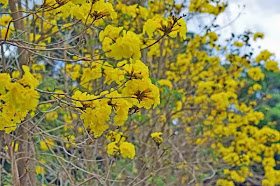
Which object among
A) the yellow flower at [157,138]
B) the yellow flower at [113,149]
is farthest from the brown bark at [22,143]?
the yellow flower at [157,138]

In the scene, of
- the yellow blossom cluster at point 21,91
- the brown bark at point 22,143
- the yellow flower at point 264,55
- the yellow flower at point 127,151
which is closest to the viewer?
the yellow blossom cluster at point 21,91

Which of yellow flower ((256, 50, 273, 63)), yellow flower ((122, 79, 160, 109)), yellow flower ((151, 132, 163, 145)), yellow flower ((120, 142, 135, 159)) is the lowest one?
yellow flower ((120, 142, 135, 159))

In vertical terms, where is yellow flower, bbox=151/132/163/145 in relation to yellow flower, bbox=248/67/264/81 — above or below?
below

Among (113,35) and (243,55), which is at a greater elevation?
(243,55)

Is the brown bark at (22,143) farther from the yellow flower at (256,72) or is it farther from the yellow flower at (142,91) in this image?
the yellow flower at (256,72)

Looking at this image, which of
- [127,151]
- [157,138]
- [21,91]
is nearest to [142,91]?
[21,91]

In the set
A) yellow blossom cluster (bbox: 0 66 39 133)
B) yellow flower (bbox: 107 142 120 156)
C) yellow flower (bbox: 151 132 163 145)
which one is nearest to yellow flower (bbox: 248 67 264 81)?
yellow flower (bbox: 151 132 163 145)

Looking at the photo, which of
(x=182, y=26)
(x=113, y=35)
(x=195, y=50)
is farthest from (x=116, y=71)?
(x=195, y=50)

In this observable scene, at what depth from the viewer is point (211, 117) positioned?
162 inches

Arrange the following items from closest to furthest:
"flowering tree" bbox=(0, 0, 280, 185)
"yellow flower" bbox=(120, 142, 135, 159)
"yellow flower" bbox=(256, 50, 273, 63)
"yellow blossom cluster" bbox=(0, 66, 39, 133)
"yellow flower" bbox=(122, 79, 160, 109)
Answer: "yellow blossom cluster" bbox=(0, 66, 39, 133)
"yellow flower" bbox=(122, 79, 160, 109)
"yellow flower" bbox=(120, 142, 135, 159)
"flowering tree" bbox=(0, 0, 280, 185)
"yellow flower" bbox=(256, 50, 273, 63)

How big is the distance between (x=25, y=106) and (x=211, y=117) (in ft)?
10.7

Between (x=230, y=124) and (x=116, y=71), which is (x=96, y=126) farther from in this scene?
(x=230, y=124)

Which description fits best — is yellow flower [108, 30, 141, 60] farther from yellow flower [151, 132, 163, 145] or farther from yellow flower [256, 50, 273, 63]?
yellow flower [256, 50, 273, 63]

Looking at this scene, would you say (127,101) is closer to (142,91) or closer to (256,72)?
(142,91)
